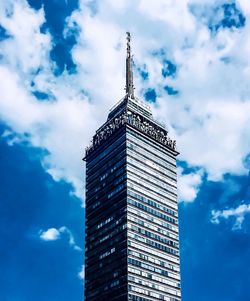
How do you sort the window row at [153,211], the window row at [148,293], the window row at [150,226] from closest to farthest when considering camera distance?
the window row at [148,293] → the window row at [150,226] → the window row at [153,211]

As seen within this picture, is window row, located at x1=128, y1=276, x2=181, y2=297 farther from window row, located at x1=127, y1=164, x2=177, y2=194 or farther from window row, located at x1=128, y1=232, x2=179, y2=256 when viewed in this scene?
window row, located at x1=127, y1=164, x2=177, y2=194

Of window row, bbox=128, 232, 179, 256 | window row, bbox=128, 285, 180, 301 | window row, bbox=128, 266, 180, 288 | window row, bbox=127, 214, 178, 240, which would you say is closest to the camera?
window row, bbox=128, 285, 180, 301

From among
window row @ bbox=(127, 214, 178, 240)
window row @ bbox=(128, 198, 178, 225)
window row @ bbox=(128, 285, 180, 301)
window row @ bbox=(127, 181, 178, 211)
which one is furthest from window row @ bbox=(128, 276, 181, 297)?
window row @ bbox=(127, 181, 178, 211)

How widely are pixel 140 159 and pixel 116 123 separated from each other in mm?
20275

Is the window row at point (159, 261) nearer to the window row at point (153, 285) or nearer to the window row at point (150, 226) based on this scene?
the window row at point (153, 285)

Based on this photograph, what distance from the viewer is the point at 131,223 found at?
171500mm

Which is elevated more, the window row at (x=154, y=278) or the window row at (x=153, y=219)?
the window row at (x=153, y=219)

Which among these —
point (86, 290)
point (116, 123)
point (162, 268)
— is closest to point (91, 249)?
point (86, 290)

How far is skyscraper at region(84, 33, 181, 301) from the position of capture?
545ft

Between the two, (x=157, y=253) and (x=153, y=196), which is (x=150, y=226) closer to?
(x=157, y=253)

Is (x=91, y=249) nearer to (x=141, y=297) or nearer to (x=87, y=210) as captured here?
(x=87, y=210)

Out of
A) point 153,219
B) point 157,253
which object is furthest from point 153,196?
point 157,253

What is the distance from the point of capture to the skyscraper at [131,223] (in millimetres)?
166250

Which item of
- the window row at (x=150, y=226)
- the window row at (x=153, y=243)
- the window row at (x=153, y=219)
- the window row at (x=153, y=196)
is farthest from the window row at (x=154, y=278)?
the window row at (x=153, y=196)
